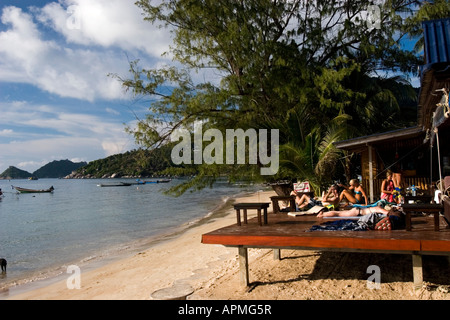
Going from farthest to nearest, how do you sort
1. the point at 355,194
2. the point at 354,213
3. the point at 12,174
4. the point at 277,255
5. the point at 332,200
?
the point at 12,174
the point at 355,194
the point at 332,200
the point at 277,255
the point at 354,213

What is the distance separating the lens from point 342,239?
4.77 metres

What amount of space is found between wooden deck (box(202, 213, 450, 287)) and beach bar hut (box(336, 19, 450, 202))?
1.50 meters

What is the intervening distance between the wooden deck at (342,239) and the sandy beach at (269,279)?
438 mm

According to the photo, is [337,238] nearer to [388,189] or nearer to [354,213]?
[354,213]

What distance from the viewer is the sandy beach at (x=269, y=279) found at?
5.08 metres

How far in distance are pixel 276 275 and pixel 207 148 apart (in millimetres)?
6198

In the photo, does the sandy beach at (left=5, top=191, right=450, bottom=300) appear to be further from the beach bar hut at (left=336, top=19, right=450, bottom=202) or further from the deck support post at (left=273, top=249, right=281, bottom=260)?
the beach bar hut at (left=336, top=19, right=450, bottom=202)

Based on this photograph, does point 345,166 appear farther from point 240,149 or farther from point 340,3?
point 340,3

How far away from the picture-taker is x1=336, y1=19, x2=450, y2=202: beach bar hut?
4.25m

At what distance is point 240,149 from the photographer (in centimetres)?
1137

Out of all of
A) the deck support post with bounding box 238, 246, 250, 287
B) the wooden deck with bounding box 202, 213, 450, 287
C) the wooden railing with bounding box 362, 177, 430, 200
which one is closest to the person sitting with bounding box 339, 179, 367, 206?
the wooden deck with bounding box 202, 213, 450, 287

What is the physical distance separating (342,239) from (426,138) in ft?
15.1

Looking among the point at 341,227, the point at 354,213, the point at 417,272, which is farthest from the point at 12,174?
the point at 417,272

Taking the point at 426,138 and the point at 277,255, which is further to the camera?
the point at 426,138
